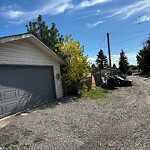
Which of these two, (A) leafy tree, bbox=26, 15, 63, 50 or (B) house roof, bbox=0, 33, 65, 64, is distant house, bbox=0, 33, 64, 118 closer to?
(B) house roof, bbox=0, 33, 65, 64

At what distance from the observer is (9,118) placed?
9273 mm

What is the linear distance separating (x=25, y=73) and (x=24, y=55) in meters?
0.90

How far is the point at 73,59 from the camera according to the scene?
1561 cm

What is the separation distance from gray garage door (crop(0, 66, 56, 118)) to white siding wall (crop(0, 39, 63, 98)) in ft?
0.94

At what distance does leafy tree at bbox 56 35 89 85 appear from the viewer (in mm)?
15492

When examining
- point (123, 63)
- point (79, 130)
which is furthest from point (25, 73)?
point (123, 63)


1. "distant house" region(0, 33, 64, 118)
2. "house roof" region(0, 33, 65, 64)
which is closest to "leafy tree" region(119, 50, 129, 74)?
"house roof" region(0, 33, 65, 64)

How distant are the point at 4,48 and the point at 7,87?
5.60ft

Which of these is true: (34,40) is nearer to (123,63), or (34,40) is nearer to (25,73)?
(25,73)

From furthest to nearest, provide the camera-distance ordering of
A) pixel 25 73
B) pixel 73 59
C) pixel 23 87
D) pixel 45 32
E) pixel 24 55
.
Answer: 1. pixel 45 32
2. pixel 73 59
3. pixel 24 55
4. pixel 25 73
5. pixel 23 87

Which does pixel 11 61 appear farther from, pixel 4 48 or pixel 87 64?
pixel 87 64

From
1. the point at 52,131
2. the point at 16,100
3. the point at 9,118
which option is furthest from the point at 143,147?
the point at 16,100

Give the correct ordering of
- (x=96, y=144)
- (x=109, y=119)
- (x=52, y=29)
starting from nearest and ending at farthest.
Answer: (x=96, y=144) → (x=109, y=119) → (x=52, y=29)

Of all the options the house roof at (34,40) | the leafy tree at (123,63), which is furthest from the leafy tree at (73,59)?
the leafy tree at (123,63)
